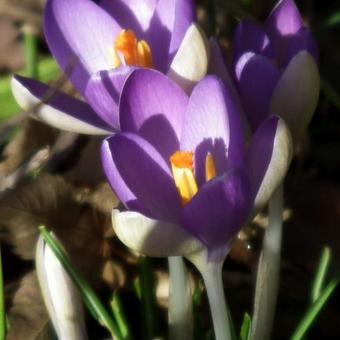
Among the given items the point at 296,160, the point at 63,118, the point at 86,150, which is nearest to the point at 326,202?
the point at 296,160

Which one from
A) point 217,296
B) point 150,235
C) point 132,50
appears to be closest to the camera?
point 150,235

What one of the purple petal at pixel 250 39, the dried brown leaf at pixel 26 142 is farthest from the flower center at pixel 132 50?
the dried brown leaf at pixel 26 142

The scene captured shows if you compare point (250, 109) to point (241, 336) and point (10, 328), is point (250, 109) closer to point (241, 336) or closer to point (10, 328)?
point (241, 336)

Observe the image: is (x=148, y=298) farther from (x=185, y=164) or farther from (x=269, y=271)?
(x=185, y=164)

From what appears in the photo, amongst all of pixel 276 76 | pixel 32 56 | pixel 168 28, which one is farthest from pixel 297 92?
pixel 32 56

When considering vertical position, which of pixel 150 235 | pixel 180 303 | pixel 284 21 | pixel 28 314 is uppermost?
pixel 284 21

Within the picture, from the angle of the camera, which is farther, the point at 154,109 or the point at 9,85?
the point at 9,85
